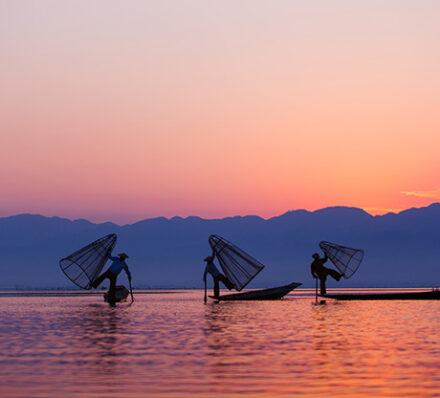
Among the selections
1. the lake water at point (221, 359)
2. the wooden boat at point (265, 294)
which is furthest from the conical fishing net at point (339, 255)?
the lake water at point (221, 359)

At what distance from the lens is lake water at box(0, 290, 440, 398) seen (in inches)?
460

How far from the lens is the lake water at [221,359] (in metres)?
11.7

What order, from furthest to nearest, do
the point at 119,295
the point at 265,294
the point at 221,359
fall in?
the point at 265,294, the point at 119,295, the point at 221,359

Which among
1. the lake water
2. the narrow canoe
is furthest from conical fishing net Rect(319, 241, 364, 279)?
the lake water

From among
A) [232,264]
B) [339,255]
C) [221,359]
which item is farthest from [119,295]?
[221,359]

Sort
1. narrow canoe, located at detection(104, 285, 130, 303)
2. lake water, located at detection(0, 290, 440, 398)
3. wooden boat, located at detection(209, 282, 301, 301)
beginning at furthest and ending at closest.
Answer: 1. wooden boat, located at detection(209, 282, 301, 301)
2. narrow canoe, located at detection(104, 285, 130, 303)
3. lake water, located at detection(0, 290, 440, 398)

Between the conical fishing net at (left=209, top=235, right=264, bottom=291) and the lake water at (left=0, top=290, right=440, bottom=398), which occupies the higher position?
the conical fishing net at (left=209, top=235, right=264, bottom=291)

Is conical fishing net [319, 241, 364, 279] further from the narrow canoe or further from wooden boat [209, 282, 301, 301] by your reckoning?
the narrow canoe

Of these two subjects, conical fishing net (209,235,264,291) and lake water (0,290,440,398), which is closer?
lake water (0,290,440,398)

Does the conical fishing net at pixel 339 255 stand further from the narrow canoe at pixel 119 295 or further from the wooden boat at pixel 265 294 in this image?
the narrow canoe at pixel 119 295

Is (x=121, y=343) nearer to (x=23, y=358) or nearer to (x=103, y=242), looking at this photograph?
(x=23, y=358)

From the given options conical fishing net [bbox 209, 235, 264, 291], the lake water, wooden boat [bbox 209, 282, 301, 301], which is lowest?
the lake water

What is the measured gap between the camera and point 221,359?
15.2 m

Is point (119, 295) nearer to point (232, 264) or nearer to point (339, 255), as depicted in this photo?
point (232, 264)
